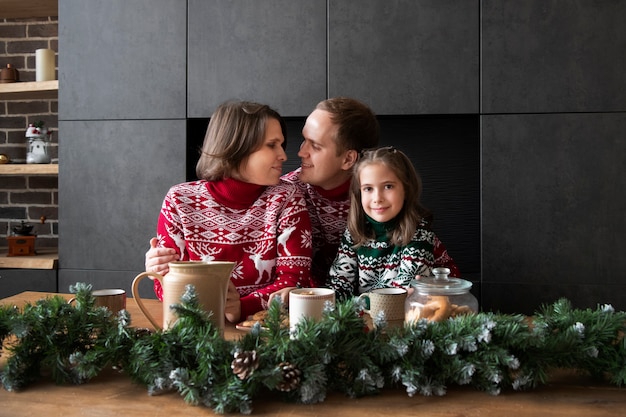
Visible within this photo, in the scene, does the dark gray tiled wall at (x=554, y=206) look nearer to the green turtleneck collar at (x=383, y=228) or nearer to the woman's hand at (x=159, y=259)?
the green turtleneck collar at (x=383, y=228)

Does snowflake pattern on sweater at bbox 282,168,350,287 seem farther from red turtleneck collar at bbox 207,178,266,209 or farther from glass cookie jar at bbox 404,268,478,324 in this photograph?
glass cookie jar at bbox 404,268,478,324

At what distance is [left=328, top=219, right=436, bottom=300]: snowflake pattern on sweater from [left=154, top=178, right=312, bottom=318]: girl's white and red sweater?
108 mm

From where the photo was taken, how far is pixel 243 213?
183 cm

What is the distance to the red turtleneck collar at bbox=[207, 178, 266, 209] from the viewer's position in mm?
1826

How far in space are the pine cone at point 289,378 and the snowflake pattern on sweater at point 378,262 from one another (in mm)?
827

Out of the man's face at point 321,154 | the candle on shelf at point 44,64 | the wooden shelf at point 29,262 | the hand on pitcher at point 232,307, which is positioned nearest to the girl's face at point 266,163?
the man's face at point 321,154

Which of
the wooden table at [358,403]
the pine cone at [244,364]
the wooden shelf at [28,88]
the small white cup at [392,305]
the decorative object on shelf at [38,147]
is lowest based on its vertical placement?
the wooden table at [358,403]

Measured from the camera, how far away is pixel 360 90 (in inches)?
116

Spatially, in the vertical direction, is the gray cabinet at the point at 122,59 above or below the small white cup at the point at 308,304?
above

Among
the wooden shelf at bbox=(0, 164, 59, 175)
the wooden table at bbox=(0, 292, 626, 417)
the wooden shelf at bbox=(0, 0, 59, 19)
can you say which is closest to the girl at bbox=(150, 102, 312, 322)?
the wooden table at bbox=(0, 292, 626, 417)

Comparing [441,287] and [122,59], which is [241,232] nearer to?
[441,287]

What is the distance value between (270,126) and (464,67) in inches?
54.3

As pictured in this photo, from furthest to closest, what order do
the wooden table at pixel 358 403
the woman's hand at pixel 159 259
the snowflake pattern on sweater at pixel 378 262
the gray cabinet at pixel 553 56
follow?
the gray cabinet at pixel 553 56 < the snowflake pattern on sweater at pixel 378 262 < the woman's hand at pixel 159 259 < the wooden table at pixel 358 403

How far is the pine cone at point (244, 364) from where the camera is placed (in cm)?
90
